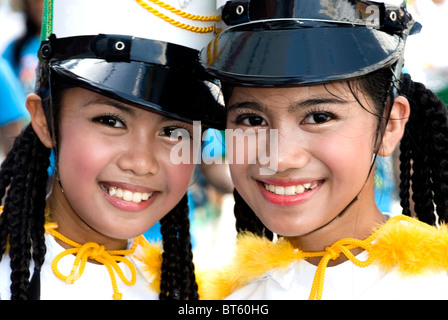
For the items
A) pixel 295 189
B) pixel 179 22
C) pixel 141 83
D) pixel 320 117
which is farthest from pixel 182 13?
pixel 295 189

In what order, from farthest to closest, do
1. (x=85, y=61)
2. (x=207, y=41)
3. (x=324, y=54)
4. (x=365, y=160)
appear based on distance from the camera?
(x=207, y=41) → (x=85, y=61) → (x=365, y=160) → (x=324, y=54)

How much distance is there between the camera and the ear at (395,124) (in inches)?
88.8

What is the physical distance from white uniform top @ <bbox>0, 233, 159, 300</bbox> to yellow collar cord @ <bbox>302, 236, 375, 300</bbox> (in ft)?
2.48

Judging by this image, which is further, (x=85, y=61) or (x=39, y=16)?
(x=39, y=16)

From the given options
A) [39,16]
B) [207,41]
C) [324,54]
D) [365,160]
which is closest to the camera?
[324,54]

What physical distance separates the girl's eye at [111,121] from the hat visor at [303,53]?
48 centimetres

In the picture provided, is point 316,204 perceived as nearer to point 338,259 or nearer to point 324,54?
point 338,259

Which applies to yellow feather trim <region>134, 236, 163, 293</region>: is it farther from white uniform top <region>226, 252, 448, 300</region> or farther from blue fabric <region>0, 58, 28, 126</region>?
blue fabric <region>0, 58, 28, 126</region>

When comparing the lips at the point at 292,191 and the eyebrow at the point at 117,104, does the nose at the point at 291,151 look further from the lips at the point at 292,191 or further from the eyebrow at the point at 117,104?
the eyebrow at the point at 117,104

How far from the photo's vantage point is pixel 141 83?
7.39 ft

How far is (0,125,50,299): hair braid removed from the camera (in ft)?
7.77

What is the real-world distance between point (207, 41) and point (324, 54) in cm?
65

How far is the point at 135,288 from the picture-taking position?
2.58 m
